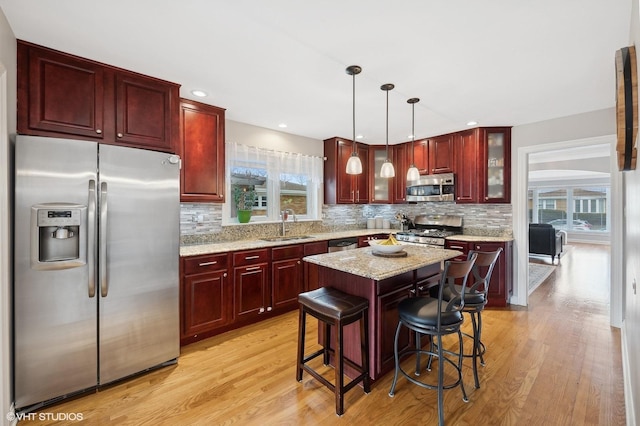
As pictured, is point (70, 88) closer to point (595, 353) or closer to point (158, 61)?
point (158, 61)

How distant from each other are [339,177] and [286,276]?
194cm

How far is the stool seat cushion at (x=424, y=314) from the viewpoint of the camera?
1.87 metres

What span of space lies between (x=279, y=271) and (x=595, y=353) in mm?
3197

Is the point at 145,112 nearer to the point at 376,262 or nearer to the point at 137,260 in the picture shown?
the point at 137,260

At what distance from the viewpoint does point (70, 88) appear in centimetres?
208

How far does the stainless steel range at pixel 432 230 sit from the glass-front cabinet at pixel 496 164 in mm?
673

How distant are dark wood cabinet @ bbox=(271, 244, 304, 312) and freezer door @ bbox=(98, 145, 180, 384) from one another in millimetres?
1186

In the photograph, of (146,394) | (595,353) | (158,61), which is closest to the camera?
(146,394)

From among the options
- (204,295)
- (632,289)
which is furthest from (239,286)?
(632,289)

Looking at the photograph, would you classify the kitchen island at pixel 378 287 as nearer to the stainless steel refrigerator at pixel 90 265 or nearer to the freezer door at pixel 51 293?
the stainless steel refrigerator at pixel 90 265

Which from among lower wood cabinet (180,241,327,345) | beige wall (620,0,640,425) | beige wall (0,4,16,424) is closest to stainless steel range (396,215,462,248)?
lower wood cabinet (180,241,327,345)

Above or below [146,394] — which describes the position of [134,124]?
above

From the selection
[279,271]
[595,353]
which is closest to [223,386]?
[279,271]

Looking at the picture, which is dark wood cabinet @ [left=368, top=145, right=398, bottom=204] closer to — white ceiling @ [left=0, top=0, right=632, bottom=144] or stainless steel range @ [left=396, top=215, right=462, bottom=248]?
stainless steel range @ [left=396, top=215, right=462, bottom=248]
